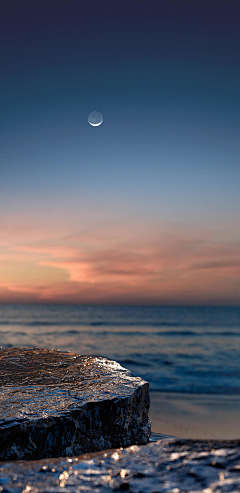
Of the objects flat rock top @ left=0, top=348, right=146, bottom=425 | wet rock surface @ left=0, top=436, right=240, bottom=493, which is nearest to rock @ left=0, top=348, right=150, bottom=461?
flat rock top @ left=0, top=348, right=146, bottom=425

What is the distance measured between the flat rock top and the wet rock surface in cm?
93

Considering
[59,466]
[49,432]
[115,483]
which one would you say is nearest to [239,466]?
[115,483]

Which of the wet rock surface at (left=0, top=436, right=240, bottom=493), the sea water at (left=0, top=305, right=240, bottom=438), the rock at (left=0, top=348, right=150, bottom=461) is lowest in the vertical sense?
the sea water at (left=0, top=305, right=240, bottom=438)

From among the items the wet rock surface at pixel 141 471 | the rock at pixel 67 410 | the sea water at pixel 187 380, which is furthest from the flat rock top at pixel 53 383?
the sea water at pixel 187 380

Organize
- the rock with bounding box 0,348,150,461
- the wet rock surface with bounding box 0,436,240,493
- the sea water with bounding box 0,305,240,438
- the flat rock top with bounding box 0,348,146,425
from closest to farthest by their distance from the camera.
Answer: the wet rock surface with bounding box 0,436,240,493 → the rock with bounding box 0,348,150,461 → the flat rock top with bounding box 0,348,146,425 → the sea water with bounding box 0,305,240,438

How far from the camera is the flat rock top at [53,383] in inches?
67.6

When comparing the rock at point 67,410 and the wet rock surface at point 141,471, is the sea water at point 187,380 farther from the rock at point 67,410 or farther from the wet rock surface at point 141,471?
the wet rock surface at point 141,471

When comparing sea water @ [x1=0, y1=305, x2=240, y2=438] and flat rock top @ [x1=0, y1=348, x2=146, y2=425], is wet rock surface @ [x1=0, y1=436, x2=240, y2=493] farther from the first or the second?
sea water @ [x1=0, y1=305, x2=240, y2=438]

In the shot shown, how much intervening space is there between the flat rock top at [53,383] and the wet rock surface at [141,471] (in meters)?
0.93

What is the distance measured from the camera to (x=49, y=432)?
5.28 feet

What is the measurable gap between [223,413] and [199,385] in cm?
311

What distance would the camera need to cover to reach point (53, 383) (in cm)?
212

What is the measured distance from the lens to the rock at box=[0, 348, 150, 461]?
1567 mm

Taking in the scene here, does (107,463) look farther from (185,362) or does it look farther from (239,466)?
(185,362)
